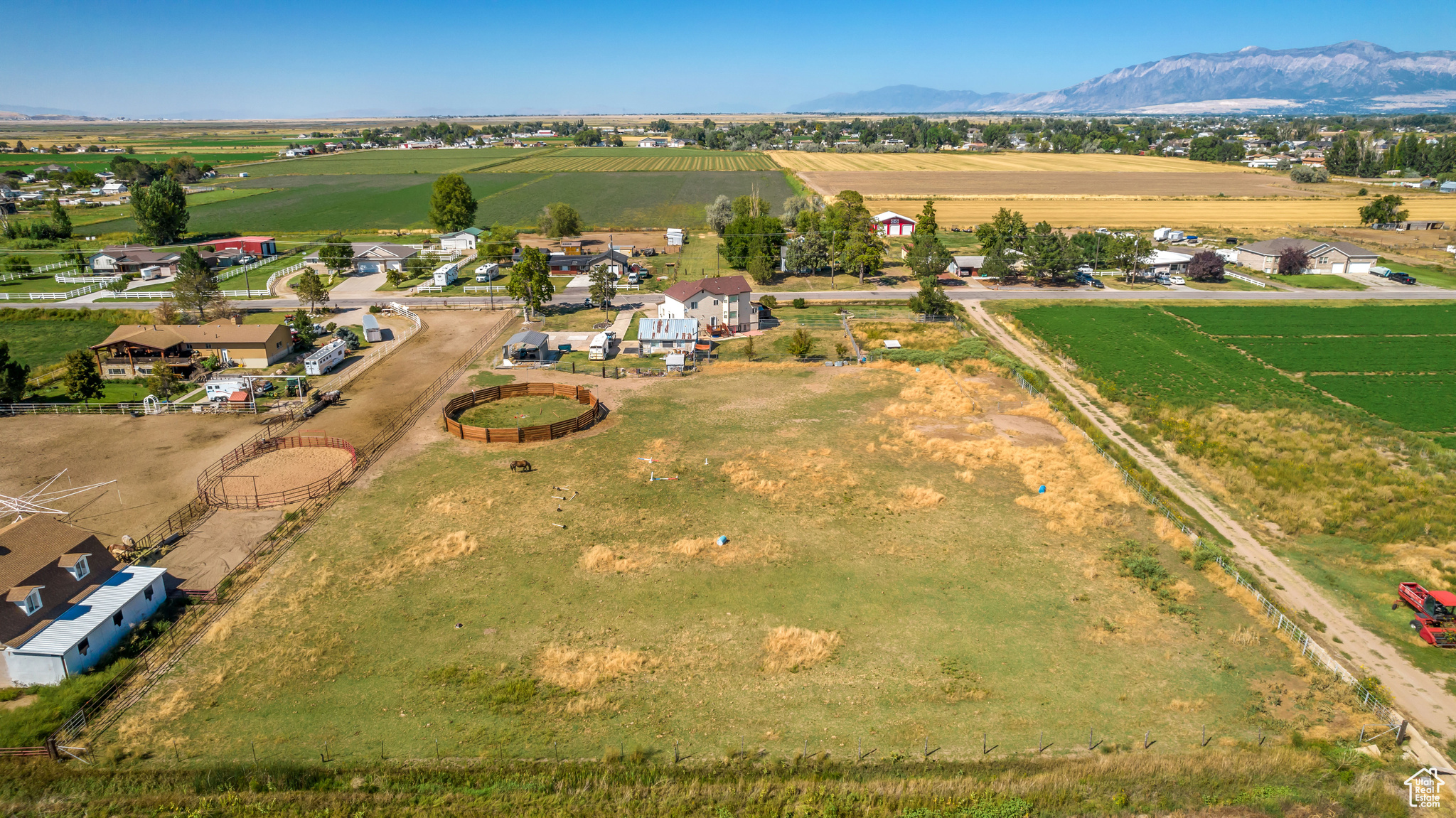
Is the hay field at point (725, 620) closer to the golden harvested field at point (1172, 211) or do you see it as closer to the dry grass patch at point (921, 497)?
the dry grass patch at point (921, 497)

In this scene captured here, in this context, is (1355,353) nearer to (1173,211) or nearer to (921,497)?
(921,497)

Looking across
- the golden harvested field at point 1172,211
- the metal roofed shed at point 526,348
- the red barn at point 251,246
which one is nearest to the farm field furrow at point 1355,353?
the metal roofed shed at point 526,348

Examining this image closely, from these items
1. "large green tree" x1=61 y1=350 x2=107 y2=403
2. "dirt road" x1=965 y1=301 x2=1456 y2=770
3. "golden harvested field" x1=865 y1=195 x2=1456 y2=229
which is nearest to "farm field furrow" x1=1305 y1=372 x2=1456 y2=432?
"dirt road" x1=965 y1=301 x2=1456 y2=770

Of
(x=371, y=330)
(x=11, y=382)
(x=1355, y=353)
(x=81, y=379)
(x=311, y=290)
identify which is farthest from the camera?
(x=311, y=290)

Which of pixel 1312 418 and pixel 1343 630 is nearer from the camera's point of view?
pixel 1343 630

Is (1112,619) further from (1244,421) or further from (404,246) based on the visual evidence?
(404,246)

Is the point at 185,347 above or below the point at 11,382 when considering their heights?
above

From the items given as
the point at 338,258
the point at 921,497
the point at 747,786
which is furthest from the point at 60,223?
the point at 747,786
